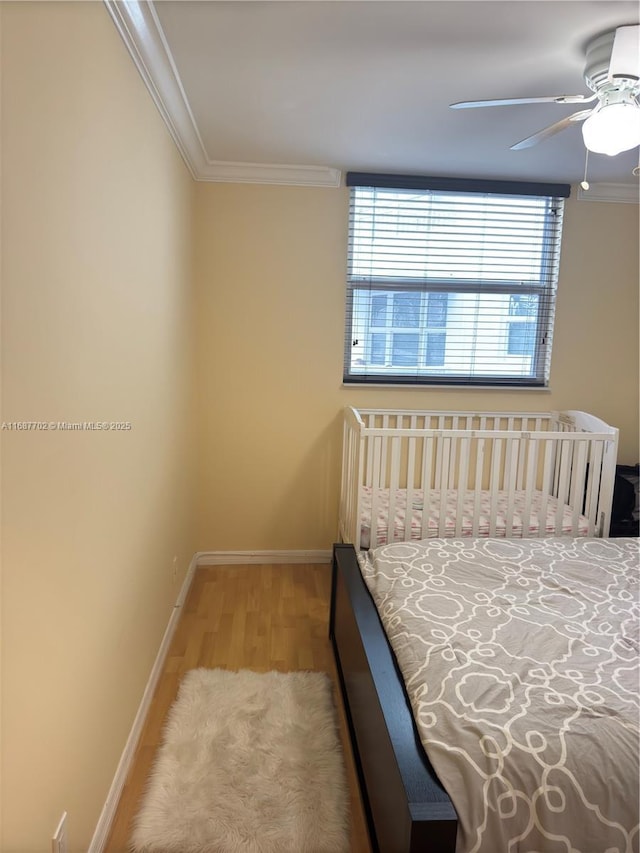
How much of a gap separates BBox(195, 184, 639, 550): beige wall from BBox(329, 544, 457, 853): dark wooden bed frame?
121 cm

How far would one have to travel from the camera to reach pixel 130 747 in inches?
72.8

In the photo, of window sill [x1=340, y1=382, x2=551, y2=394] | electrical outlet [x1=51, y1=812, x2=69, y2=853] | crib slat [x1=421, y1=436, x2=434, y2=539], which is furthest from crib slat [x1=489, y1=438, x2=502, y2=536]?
electrical outlet [x1=51, y1=812, x2=69, y2=853]

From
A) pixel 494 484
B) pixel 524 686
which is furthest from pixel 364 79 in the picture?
pixel 524 686

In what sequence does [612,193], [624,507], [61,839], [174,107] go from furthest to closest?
[612,193]
[624,507]
[174,107]
[61,839]

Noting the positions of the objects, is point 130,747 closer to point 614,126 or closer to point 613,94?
point 614,126

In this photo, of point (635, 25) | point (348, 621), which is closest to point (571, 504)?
point (348, 621)

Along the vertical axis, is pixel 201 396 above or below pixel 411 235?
below

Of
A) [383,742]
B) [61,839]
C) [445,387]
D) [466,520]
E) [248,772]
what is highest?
[445,387]

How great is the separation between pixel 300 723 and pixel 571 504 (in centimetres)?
182

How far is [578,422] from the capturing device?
320 cm

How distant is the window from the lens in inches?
130

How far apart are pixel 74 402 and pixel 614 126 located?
1839 millimetres

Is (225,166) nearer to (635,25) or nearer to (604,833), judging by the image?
(635,25)

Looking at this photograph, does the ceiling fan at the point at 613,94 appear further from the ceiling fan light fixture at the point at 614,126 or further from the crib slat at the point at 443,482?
the crib slat at the point at 443,482
